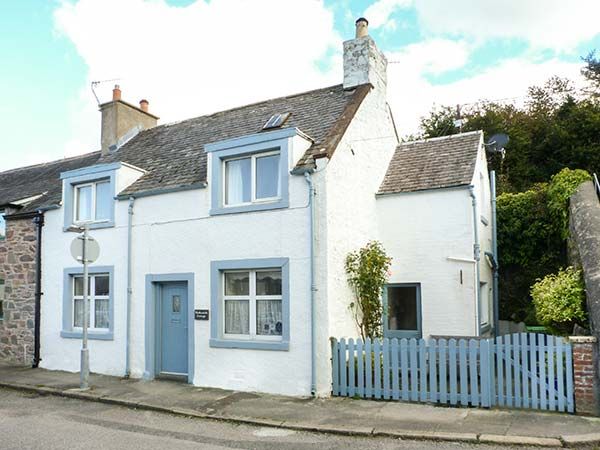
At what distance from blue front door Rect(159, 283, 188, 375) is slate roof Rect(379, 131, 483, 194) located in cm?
574

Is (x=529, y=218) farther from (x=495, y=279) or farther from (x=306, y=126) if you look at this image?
(x=306, y=126)

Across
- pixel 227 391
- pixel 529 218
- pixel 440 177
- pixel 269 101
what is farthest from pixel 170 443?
pixel 529 218

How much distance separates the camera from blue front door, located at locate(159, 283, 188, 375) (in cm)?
1166

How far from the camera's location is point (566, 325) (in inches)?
401

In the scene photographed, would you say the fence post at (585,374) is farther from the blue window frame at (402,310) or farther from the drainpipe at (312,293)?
the blue window frame at (402,310)

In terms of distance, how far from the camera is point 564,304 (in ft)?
31.9

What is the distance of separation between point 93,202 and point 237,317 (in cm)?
539

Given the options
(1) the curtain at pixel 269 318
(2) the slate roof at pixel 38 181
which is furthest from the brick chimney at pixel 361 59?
(2) the slate roof at pixel 38 181

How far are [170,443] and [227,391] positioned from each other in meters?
3.21

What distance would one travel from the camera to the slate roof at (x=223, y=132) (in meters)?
11.7

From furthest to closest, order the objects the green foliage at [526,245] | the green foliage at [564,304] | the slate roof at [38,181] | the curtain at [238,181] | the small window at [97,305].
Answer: the green foliage at [526,245]
the slate roof at [38,181]
the small window at [97,305]
the curtain at [238,181]
the green foliage at [564,304]

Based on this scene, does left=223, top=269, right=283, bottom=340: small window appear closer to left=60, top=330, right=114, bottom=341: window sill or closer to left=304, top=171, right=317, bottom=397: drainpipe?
left=304, top=171, right=317, bottom=397: drainpipe

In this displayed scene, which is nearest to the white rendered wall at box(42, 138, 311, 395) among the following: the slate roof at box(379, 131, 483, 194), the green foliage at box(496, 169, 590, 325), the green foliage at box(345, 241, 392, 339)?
the green foliage at box(345, 241, 392, 339)

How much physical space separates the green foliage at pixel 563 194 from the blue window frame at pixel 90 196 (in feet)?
41.7
